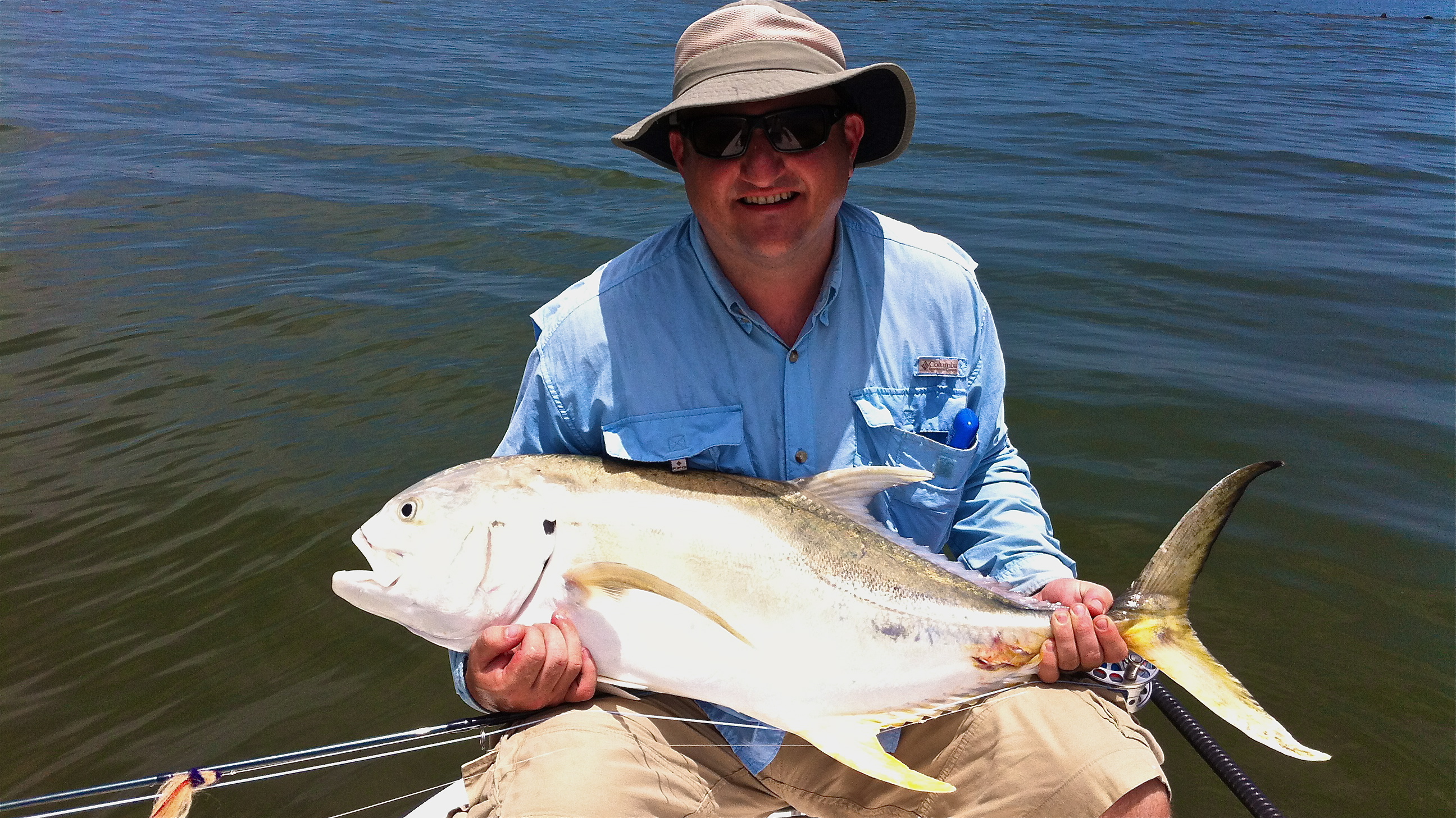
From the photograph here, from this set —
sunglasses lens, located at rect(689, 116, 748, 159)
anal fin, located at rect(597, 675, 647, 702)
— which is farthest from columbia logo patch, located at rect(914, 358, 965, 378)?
anal fin, located at rect(597, 675, 647, 702)

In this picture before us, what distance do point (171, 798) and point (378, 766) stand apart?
147 centimetres

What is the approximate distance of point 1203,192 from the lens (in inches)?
358

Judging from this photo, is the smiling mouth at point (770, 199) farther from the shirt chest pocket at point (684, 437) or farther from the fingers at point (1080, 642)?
the fingers at point (1080, 642)

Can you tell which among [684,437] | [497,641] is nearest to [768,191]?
[684,437]

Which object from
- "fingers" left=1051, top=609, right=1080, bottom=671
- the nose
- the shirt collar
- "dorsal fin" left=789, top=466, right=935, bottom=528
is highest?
the nose

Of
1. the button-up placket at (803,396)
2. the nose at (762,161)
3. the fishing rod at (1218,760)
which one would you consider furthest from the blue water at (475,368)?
the nose at (762,161)

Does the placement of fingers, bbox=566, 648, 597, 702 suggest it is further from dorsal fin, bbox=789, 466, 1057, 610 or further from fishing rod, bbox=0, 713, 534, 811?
dorsal fin, bbox=789, 466, 1057, 610

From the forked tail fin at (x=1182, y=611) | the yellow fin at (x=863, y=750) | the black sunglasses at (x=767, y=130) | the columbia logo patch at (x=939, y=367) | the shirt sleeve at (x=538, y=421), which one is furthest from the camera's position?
the columbia logo patch at (x=939, y=367)

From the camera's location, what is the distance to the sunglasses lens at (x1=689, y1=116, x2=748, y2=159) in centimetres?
231

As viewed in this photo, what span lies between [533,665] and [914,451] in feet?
3.55

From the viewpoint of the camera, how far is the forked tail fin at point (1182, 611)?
2.08 meters

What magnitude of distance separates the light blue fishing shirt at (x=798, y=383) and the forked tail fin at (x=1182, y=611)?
29 cm

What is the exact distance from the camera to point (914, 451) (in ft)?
8.31

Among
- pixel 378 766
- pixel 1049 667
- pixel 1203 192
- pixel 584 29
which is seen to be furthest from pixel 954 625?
pixel 584 29
